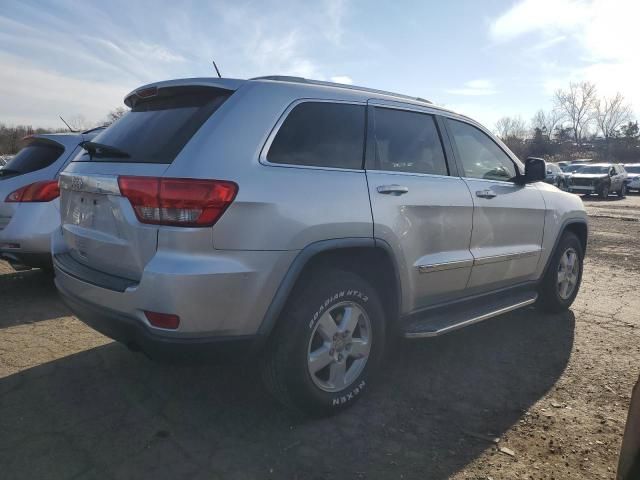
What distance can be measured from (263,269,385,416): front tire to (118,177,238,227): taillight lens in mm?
658

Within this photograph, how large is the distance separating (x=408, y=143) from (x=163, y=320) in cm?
206

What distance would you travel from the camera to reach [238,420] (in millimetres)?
2881

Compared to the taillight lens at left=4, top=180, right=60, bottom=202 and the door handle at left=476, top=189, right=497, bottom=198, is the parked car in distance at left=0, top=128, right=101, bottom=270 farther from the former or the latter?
the door handle at left=476, top=189, right=497, bottom=198

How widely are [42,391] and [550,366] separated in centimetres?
355

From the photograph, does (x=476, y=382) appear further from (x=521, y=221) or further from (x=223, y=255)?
(x=223, y=255)

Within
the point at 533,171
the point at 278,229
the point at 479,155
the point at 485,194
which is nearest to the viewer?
the point at 278,229

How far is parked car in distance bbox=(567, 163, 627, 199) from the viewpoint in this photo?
25.9m

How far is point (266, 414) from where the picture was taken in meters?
2.95

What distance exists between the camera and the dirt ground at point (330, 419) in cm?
247

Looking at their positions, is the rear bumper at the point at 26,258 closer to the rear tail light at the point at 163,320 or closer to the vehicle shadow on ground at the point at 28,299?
the vehicle shadow on ground at the point at 28,299

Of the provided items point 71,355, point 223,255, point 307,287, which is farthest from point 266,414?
point 71,355

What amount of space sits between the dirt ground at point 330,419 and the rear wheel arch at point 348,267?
64 cm

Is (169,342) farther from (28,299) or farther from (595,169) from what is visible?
(595,169)

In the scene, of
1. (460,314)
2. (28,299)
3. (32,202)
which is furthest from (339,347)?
(28,299)
